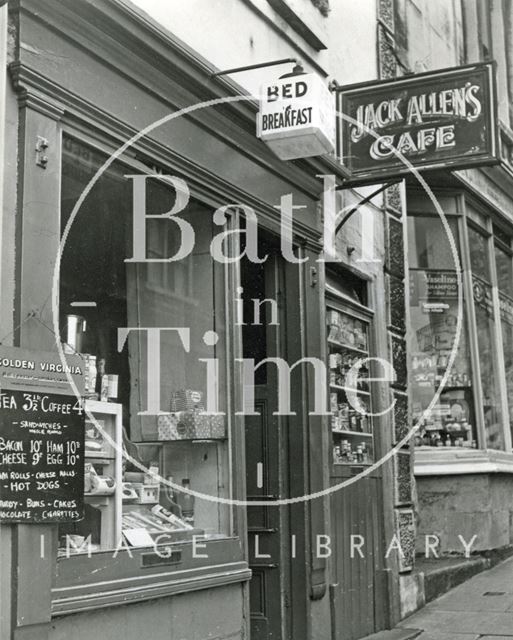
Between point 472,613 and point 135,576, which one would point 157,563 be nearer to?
point 135,576

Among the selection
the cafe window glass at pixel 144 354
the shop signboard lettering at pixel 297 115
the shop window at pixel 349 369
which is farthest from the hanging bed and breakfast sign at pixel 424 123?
the cafe window glass at pixel 144 354

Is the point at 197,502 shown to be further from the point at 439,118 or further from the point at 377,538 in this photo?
the point at 439,118

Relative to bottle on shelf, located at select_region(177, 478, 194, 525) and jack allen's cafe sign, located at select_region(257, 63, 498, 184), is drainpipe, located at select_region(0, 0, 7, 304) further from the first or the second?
jack allen's cafe sign, located at select_region(257, 63, 498, 184)

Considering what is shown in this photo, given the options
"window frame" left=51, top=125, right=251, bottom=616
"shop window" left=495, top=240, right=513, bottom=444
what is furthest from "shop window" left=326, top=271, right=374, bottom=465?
"shop window" left=495, top=240, right=513, bottom=444

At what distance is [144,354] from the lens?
634 cm

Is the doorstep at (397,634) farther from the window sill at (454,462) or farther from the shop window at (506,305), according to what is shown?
the shop window at (506,305)

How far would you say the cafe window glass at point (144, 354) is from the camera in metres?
5.55

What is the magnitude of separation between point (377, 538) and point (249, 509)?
1.74m

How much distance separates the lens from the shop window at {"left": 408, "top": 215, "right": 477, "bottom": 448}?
11.0 meters

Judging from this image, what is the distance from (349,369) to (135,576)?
357cm

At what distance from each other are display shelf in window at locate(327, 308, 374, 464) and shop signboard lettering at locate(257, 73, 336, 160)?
195 centimetres

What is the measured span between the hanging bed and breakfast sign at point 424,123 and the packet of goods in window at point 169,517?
3.32 m

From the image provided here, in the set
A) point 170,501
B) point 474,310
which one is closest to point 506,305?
point 474,310

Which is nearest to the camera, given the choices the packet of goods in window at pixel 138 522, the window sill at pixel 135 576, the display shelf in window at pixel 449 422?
the window sill at pixel 135 576
